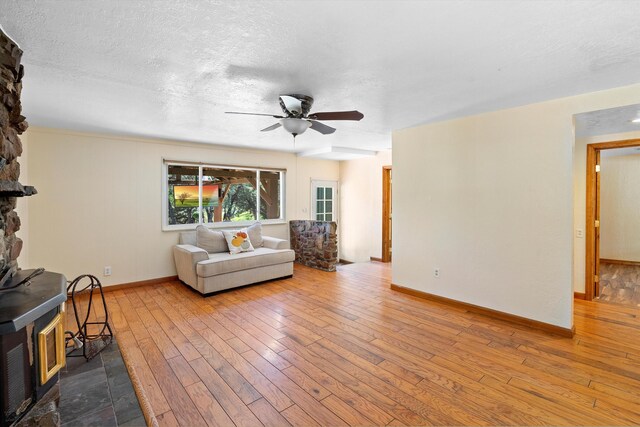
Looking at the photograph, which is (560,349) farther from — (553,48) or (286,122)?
(286,122)

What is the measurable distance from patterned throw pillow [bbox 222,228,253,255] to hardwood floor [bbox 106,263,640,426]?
1.11 m

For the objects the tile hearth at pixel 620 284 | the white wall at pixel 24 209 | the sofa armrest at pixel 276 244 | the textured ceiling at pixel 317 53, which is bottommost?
the tile hearth at pixel 620 284

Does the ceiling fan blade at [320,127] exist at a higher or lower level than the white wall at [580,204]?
higher

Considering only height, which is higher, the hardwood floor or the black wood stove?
the black wood stove

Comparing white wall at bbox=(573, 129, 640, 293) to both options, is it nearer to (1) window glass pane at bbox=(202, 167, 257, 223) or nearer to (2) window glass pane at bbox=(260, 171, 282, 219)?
(2) window glass pane at bbox=(260, 171, 282, 219)

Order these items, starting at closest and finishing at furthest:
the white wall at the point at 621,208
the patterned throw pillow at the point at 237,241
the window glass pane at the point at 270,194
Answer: the patterned throw pillow at the point at 237,241 → the white wall at the point at 621,208 → the window glass pane at the point at 270,194

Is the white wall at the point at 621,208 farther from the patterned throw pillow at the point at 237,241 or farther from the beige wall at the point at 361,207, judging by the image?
the patterned throw pillow at the point at 237,241

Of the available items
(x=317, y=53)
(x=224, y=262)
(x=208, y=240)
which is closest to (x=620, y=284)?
(x=317, y=53)

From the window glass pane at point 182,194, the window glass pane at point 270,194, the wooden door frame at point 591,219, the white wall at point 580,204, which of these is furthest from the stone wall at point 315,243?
the wooden door frame at point 591,219

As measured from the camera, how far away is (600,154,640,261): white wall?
5.88 metres

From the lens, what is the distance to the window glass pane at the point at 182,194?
4930 mm

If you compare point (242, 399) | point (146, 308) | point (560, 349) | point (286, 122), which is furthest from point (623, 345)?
point (146, 308)

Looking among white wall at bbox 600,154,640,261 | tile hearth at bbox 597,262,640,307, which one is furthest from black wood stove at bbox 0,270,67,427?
white wall at bbox 600,154,640,261

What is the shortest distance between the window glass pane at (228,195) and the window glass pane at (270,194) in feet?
0.63
